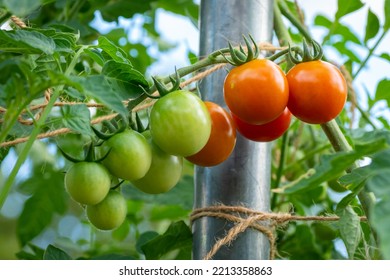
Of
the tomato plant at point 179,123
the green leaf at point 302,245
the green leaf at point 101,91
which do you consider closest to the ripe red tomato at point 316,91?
the tomato plant at point 179,123

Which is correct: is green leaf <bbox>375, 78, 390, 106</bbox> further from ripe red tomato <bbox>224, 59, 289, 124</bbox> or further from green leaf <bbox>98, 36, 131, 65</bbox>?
green leaf <bbox>98, 36, 131, 65</bbox>

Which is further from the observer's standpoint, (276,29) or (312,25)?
(312,25)

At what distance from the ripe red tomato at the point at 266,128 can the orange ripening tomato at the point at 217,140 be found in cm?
2

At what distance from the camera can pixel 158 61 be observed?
1.69 metres

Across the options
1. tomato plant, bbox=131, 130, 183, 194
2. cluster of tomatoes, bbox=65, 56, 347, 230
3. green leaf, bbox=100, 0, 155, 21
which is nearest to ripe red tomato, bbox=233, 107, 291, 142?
cluster of tomatoes, bbox=65, 56, 347, 230

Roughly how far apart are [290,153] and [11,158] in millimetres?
634

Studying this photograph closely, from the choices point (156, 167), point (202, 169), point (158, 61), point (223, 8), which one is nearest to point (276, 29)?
point (223, 8)

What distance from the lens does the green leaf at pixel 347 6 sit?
112cm

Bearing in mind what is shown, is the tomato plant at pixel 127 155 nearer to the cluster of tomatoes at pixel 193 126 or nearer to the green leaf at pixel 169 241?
the cluster of tomatoes at pixel 193 126

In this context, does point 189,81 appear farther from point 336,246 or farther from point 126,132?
point 336,246

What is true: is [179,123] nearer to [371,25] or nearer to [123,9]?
[371,25]

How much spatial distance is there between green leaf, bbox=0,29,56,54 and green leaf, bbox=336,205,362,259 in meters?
0.43

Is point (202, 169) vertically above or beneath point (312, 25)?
beneath

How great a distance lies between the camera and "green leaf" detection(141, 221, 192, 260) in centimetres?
100
